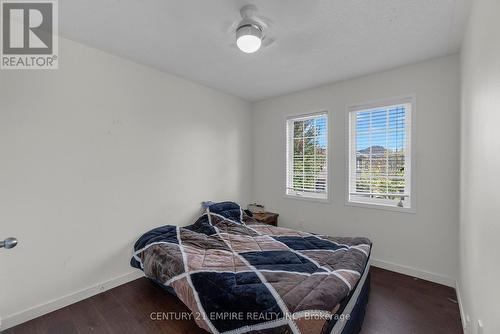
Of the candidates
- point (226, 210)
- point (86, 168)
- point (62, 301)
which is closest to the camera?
point (62, 301)

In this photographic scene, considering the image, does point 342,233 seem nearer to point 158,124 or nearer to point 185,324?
point 185,324

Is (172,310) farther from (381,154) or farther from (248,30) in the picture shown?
(381,154)

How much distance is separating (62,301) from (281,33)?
321cm

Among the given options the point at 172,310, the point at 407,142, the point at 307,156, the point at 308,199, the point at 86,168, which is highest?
the point at 407,142

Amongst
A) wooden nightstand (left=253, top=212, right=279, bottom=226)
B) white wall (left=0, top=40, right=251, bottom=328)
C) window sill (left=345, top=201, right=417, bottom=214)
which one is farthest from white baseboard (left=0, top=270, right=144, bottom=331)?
window sill (left=345, top=201, right=417, bottom=214)

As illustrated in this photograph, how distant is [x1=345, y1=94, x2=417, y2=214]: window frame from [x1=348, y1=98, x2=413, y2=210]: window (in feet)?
0.04

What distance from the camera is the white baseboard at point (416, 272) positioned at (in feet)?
8.13

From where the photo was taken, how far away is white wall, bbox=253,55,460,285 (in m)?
2.48

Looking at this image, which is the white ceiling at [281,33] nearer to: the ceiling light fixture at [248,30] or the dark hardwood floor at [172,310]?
the ceiling light fixture at [248,30]

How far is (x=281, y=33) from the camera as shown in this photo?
208 centimetres

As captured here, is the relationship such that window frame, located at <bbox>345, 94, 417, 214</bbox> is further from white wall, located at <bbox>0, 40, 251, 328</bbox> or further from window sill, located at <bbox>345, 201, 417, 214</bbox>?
white wall, located at <bbox>0, 40, 251, 328</bbox>

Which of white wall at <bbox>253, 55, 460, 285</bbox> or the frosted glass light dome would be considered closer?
the frosted glass light dome

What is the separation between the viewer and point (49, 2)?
177 centimetres

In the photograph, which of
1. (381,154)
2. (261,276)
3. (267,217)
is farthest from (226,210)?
(381,154)
